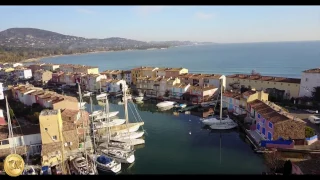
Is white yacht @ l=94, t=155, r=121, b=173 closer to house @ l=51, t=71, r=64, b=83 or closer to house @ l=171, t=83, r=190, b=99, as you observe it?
house @ l=171, t=83, r=190, b=99

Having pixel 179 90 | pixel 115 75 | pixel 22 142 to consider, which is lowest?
pixel 22 142

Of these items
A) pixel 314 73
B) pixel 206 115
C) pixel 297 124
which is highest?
pixel 314 73

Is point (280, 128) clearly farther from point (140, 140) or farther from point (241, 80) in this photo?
point (241, 80)

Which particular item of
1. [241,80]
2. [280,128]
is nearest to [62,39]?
[241,80]

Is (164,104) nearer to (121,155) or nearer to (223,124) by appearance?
(223,124)

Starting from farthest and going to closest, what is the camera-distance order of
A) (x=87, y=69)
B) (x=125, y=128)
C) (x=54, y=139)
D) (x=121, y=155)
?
(x=87, y=69) < (x=125, y=128) < (x=121, y=155) < (x=54, y=139)

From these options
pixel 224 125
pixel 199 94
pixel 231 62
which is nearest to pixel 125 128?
pixel 224 125

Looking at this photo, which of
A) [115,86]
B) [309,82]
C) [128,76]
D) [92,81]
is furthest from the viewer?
[128,76]
